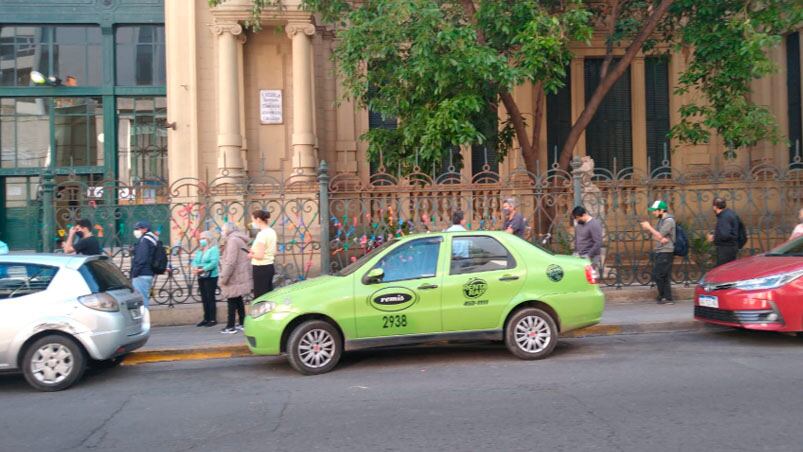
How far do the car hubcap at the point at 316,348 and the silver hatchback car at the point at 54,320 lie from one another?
6.72ft

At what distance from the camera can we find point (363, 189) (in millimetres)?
12352

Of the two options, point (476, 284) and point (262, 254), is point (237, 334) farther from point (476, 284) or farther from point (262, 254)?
point (476, 284)

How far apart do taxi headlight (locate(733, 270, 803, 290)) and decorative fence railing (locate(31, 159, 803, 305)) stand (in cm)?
391

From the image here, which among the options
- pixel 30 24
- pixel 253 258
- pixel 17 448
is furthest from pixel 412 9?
pixel 30 24

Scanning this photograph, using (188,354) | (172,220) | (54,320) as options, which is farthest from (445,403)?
(172,220)

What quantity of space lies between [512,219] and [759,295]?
4.41 meters

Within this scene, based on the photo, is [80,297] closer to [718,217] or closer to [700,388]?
[700,388]

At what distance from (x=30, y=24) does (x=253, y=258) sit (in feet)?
40.2

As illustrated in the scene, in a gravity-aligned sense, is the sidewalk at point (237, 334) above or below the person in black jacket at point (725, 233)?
below

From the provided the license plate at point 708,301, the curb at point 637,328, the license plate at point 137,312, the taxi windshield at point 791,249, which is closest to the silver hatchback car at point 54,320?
the license plate at point 137,312

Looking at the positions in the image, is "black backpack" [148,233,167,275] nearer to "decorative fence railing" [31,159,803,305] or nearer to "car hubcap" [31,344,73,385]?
"decorative fence railing" [31,159,803,305]

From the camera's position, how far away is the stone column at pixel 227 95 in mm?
16406

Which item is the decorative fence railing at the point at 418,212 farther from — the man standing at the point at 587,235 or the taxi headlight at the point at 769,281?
the taxi headlight at the point at 769,281

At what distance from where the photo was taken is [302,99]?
16781 millimetres
